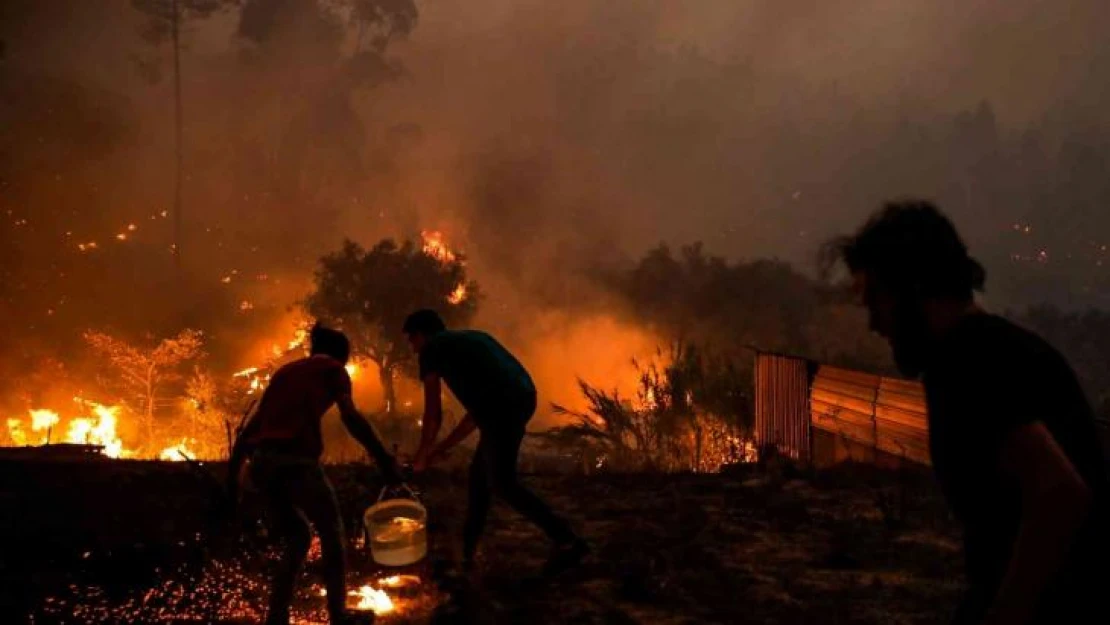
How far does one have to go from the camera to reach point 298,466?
14.1ft

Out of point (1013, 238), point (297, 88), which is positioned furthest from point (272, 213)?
point (1013, 238)

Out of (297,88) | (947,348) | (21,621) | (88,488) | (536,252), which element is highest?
(297,88)

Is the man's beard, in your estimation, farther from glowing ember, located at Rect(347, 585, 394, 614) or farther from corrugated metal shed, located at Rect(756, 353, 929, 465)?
corrugated metal shed, located at Rect(756, 353, 929, 465)

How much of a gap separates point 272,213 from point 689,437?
185 ft

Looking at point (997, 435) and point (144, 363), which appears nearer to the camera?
point (997, 435)

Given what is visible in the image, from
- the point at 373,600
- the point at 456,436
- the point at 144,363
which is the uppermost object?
the point at 144,363

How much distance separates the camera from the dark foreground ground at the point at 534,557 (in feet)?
16.0

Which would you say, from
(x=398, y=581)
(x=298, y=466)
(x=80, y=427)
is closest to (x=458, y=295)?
(x=80, y=427)

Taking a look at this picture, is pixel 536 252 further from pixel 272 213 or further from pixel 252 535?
pixel 252 535

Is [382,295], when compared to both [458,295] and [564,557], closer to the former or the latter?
[458,295]

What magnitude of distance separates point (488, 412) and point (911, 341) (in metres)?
3.67

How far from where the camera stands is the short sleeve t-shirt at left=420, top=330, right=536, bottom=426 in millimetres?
5250

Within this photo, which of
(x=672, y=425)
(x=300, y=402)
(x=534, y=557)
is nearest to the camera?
(x=300, y=402)

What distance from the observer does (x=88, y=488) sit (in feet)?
24.4
